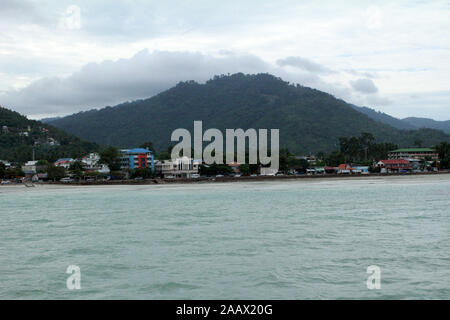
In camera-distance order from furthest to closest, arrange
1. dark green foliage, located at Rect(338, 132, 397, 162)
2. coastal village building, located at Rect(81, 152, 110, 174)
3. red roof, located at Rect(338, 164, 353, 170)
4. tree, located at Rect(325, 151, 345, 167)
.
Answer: dark green foliage, located at Rect(338, 132, 397, 162), tree, located at Rect(325, 151, 345, 167), coastal village building, located at Rect(81, 152, 110, 174), red roof, located at Rect(338, 164, 353, 170)

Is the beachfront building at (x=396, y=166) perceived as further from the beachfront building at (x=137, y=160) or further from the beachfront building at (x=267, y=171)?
the beachfront building at (x=137, y=160)

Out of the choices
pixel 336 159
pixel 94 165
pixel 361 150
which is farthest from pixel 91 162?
pixel 361 150

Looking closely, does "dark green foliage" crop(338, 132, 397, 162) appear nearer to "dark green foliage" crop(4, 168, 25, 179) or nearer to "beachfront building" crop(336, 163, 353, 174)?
"beachfront building" crop(336, 163, 353, 174)

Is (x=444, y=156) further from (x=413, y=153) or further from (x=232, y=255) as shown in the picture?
(x=232, y=255)

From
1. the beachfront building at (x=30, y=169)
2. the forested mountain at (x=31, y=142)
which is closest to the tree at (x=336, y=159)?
the forested mountain at (x=31, y=142)

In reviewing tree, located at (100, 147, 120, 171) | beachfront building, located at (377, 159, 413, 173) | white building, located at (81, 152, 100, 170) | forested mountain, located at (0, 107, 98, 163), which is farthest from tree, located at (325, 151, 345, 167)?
forested mountain, located at (0, 107, 98, 163)

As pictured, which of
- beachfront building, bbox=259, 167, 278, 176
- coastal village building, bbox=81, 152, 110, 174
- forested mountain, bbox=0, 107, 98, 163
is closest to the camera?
beachfront building, bbox=259, 167, 278, 176

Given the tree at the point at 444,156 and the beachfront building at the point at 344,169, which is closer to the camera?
the tree at the point at 444,156

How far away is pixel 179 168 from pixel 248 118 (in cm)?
8185

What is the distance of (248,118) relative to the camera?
156625 millimetres

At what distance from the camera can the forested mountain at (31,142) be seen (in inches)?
3893

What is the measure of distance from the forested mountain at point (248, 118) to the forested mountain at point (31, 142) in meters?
26.3

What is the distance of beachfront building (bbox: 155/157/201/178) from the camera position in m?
77.4

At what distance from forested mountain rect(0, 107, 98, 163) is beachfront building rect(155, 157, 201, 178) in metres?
23.2
